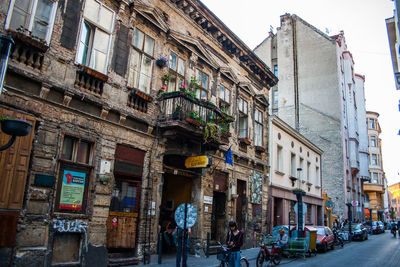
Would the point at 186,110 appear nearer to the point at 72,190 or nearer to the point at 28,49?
the point at 72,190

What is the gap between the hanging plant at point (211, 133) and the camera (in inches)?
516

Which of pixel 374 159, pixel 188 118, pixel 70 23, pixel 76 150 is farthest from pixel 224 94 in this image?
pixel 374 159

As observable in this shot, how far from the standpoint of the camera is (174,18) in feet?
45.2

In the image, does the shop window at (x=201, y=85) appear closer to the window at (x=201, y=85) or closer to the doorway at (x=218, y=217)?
the window at (x=201, y=85)

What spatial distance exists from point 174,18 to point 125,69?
4.04 m

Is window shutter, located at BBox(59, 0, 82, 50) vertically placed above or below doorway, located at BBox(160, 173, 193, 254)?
above

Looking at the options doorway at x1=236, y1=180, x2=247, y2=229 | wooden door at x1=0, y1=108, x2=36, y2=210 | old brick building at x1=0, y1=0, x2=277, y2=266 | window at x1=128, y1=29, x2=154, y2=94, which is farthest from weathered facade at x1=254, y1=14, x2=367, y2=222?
wooden door at x1=0, y1=108, x2=36, y2=210

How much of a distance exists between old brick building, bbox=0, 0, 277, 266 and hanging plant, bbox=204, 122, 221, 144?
0.17 ft

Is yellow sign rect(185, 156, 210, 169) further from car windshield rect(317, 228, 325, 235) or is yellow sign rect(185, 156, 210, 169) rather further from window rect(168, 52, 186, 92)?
car windshield rect(317, 228, 325, 235)

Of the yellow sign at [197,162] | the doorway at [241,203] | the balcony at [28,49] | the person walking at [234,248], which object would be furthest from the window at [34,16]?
the doorway at [241,203]

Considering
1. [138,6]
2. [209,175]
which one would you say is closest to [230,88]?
[209,175]

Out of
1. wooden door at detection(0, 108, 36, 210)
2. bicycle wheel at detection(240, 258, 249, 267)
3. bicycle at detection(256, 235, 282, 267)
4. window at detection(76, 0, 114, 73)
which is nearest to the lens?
wooden door at detection(0, 108, 36, 210)

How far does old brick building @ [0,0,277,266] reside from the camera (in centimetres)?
812

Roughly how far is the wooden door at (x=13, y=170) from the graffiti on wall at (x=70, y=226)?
1.17m
